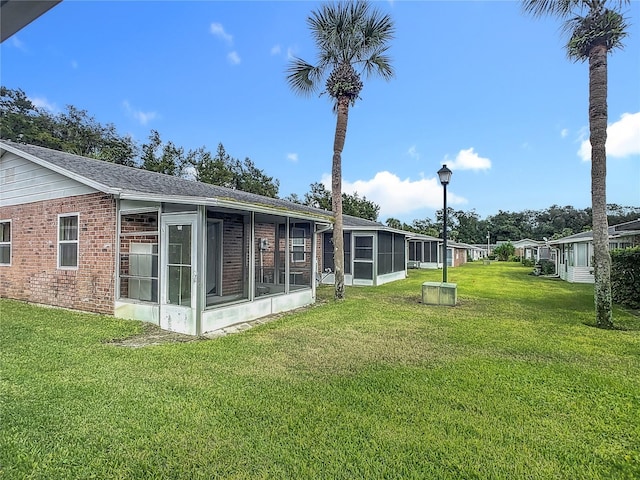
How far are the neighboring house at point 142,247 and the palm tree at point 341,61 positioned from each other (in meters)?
2.01

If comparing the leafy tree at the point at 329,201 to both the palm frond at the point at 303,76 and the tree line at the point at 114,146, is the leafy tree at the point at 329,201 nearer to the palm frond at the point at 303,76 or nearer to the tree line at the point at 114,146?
the tree line at the point at 114,146

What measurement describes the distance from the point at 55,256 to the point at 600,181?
42.2 ft

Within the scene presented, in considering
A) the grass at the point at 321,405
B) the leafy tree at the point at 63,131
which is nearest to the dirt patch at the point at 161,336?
the grass at the point at 321,405

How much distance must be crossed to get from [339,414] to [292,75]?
11017 millimetres

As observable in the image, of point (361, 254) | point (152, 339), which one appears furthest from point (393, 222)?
point (152, 339)

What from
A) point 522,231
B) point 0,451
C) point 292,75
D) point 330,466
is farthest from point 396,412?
point 522,231

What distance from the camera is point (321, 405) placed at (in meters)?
3.72

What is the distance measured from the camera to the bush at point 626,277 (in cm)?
1036

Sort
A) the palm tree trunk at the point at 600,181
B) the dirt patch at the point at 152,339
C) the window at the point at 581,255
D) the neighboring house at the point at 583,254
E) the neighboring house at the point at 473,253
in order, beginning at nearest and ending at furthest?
the dirt patch at the point at 152,339 → the palm tree trunk at the point at 600,181 → the neighboring house at the point at 583,254 → the window at the point at 581,255 → the neighboring house at the point at 473,253

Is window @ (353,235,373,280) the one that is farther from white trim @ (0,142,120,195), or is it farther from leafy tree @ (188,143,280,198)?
leafy tree @ (188,143,280,198)

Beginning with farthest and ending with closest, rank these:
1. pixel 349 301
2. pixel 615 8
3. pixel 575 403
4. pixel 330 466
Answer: pixel 349 301 < pixel 615 8 < pixel 575 403 < pixel 330 466

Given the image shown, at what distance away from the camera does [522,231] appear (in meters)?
72.7

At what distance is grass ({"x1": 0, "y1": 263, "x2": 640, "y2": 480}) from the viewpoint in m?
2.76

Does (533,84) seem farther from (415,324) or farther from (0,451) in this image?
(0,451)
